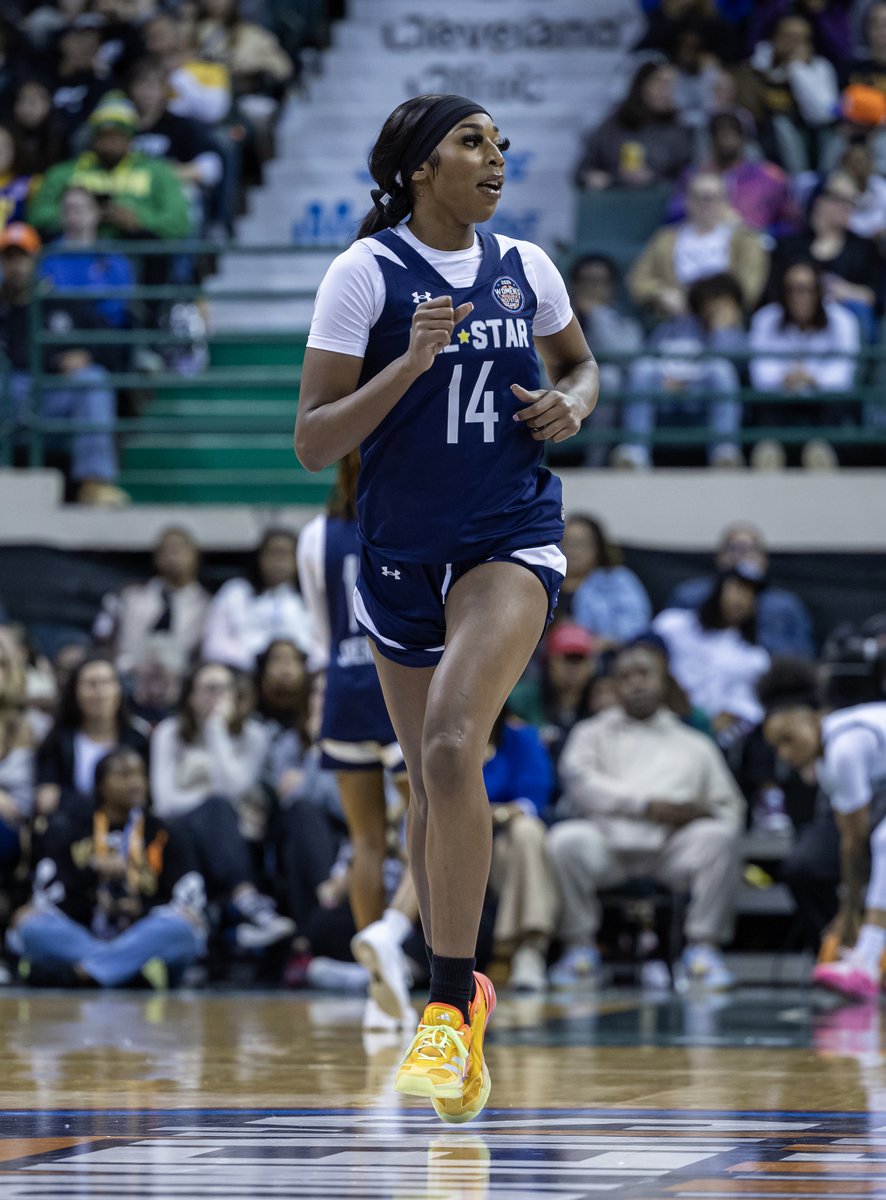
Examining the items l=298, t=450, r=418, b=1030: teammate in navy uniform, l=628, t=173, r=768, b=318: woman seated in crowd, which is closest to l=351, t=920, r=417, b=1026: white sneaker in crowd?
l=298, t=450, r=418, b=1030: teammate in navy uniform

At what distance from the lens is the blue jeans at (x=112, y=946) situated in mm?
9523

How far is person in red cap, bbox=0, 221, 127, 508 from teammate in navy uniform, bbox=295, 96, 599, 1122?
355 inches

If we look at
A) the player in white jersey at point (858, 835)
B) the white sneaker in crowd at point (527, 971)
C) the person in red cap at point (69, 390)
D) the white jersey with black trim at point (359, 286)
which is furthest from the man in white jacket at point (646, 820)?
the white jersey with black trim at point (359, 286)

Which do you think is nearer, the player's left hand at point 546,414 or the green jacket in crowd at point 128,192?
the player's left hand at point 546,414

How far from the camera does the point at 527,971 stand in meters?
9.73

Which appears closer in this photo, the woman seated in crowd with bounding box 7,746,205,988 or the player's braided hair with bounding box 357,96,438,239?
the player's braided hair with bounding box 357,96,438,239

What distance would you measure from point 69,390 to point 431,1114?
32.2 ft

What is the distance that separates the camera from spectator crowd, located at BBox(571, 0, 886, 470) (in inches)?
523

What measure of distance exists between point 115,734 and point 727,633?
10.6 feet

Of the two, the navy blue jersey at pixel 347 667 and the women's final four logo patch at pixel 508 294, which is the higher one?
the women's final four logo patch at pixel 508 294

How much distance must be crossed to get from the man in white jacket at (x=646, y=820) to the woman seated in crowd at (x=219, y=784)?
1344 mm

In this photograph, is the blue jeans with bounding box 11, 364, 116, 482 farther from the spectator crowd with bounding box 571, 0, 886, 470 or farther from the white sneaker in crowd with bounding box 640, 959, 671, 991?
the white sneaker in crowd with bounding box 640, 959, 671, 991

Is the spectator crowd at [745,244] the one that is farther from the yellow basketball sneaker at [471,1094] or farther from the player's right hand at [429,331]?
the yellow basketball sneaker at [471,1094]

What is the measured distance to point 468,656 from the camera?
4371 mm
